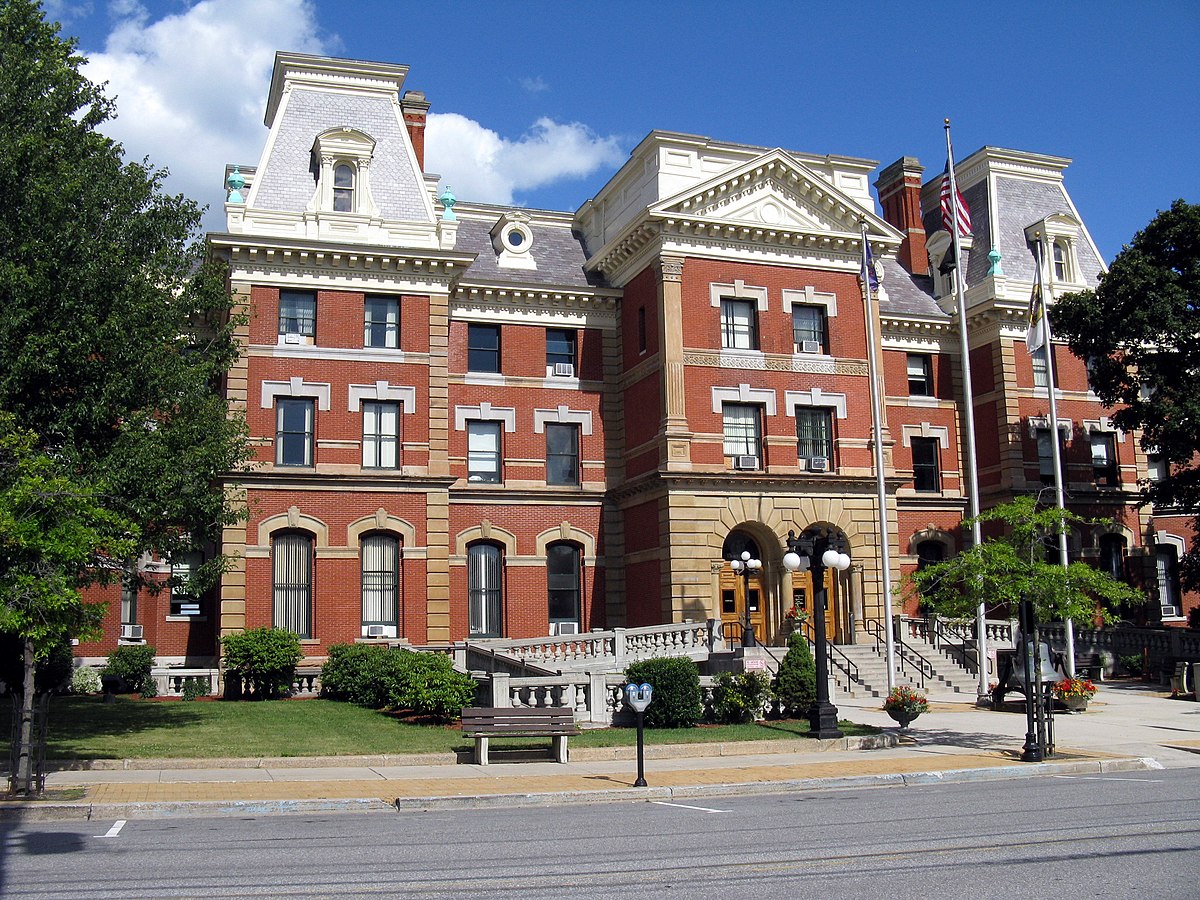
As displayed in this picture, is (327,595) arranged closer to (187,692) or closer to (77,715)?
(187,692)

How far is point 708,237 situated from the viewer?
3669cm

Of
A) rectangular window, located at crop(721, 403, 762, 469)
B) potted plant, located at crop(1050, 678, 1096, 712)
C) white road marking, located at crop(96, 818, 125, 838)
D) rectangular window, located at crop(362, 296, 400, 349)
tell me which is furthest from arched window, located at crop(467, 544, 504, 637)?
white road marking, located at crop(96, 818, 125, 838)

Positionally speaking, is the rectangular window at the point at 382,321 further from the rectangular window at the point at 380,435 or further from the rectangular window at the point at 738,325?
the rectangular window at the point at 738,325

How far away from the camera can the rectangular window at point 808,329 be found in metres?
37.8

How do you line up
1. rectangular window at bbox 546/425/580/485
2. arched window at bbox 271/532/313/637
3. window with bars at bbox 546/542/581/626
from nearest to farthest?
arched window at bbox 271/532/313/637
window with bars at bbox 546/542/581/626
rectangular window at bbox 546/425/580/485

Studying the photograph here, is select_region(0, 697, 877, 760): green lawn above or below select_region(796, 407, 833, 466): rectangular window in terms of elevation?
below

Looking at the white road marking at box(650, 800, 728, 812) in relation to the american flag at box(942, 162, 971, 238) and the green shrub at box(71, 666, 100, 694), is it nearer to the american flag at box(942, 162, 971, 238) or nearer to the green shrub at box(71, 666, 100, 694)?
the american flag at box(942, 162, 971, 238)

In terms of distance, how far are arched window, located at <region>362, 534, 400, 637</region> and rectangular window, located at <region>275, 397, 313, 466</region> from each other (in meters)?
3.18

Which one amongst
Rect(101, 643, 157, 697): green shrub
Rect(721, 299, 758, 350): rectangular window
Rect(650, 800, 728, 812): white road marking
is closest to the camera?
Rect(650, 800, 728, 812): white road marking

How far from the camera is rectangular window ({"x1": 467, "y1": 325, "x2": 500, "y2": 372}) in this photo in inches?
1526

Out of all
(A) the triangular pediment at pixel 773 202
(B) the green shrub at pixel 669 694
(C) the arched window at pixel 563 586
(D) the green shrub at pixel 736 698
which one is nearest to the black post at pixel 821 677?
(D) the green shrub at pixel 736 698

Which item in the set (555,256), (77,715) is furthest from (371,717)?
(555,256)

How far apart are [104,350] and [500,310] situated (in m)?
18.2

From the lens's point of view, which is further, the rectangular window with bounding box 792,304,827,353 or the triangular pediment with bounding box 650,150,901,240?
the rectangular window with bounding box 792,304,827,353
